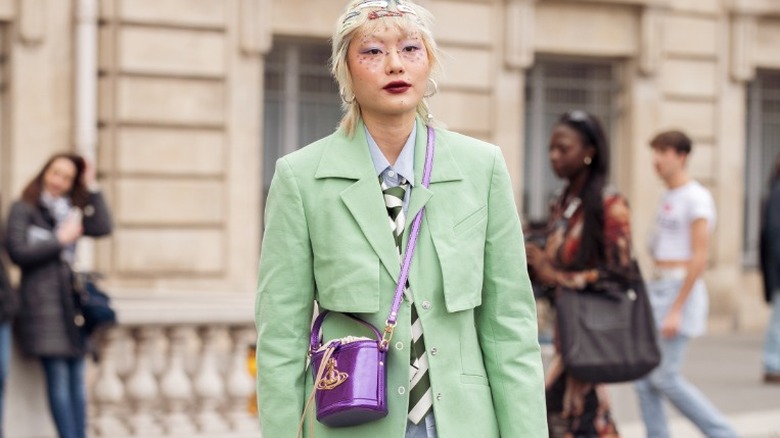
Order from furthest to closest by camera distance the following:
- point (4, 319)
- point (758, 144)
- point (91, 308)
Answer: point (758, 144) < point (91, 308) < point (4, 319)

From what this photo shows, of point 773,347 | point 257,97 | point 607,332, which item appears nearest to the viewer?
point 607,332

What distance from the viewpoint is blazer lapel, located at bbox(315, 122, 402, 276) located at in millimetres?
3684

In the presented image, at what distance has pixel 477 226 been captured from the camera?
12.3ft

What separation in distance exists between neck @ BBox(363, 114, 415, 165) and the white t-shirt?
15.8 ft

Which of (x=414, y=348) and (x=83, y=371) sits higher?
(x=414, y=348)

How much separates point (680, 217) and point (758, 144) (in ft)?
37.3

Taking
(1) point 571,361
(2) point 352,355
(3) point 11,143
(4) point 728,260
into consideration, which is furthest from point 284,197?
(4) point 728,260

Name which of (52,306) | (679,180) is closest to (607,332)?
(679,180)

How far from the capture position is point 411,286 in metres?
3.68

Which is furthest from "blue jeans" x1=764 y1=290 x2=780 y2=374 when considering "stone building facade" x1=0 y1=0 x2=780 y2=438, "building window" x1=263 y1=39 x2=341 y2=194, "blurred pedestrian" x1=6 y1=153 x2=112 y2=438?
"blurred pedestrian" x1=6 y1=153 x2=112 y2=438

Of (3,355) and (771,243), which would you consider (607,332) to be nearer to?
(3,355)

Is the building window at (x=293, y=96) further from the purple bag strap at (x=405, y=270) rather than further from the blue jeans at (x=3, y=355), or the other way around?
the purple bag strap at (x=405, y=270)

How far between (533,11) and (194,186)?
421 centimetres

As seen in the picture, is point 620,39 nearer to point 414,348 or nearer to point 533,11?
point 533,11
